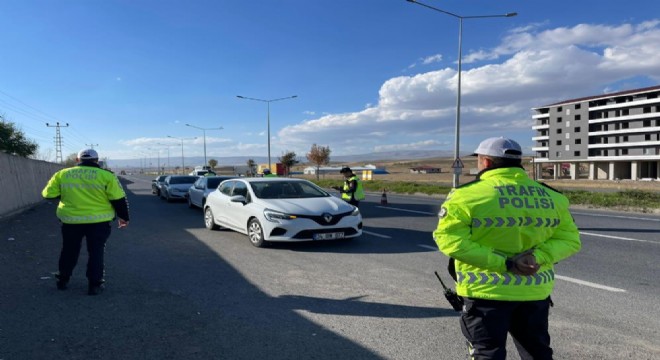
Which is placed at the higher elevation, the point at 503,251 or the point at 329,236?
the point at 503,251

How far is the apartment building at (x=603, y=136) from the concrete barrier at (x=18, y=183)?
265ft

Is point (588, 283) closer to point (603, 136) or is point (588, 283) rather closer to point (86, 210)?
point (86, 210)

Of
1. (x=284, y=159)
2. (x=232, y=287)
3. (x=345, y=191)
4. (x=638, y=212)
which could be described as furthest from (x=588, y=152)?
(x=232, y=287)

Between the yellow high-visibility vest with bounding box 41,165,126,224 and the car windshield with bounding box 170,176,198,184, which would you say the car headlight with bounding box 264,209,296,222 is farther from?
the car windshield with bounding box 170,176,198,184

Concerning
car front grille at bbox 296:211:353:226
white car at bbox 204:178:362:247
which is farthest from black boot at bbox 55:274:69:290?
car front grille at bbox 296:211:353:226

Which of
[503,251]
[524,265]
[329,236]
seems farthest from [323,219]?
[524,265]

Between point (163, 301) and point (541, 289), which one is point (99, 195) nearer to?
point (163, 301)

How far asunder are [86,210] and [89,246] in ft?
1.45

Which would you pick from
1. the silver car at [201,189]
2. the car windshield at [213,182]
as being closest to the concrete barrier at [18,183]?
the silver car at [201,189]

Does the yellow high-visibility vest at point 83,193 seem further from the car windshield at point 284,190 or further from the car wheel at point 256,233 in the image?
the car windshield at point 284,190

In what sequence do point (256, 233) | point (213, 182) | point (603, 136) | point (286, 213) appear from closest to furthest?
point (286, 213) → point (256, 233) → point (213, 182) → point (603, 136)

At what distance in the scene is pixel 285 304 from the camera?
211 inches

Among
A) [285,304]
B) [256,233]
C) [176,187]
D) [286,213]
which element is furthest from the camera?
[176,187]

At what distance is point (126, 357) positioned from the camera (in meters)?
3.86
